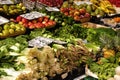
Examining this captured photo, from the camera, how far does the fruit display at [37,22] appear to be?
25.0 ft

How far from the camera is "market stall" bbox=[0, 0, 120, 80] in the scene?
5438 millimetres

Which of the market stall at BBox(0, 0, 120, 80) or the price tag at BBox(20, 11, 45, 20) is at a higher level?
the price tag at BBox(20, 11, 45, 20)

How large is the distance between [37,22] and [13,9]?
104 centimetres

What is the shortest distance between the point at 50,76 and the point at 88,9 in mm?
4277

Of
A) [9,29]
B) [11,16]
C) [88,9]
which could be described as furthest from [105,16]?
[9,29]

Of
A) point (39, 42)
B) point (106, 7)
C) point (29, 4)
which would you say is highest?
point (29, 4)

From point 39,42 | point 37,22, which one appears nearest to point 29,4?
point 37,22

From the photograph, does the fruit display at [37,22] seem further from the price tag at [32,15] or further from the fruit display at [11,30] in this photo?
the fruit display at [11,30]

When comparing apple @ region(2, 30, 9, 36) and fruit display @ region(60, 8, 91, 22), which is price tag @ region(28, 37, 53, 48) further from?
fruit display @ region(60, 8, 91, 22)

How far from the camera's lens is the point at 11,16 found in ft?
27.4

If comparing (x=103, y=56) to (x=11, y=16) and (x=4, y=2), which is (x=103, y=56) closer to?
(x=11, y=16)

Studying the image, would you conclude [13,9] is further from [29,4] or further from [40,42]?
[40,42]

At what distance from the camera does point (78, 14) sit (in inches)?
344

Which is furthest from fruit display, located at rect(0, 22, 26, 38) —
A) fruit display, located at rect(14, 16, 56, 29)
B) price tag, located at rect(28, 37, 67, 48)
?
price tag, located at rect(28, 37, 67, 48)
